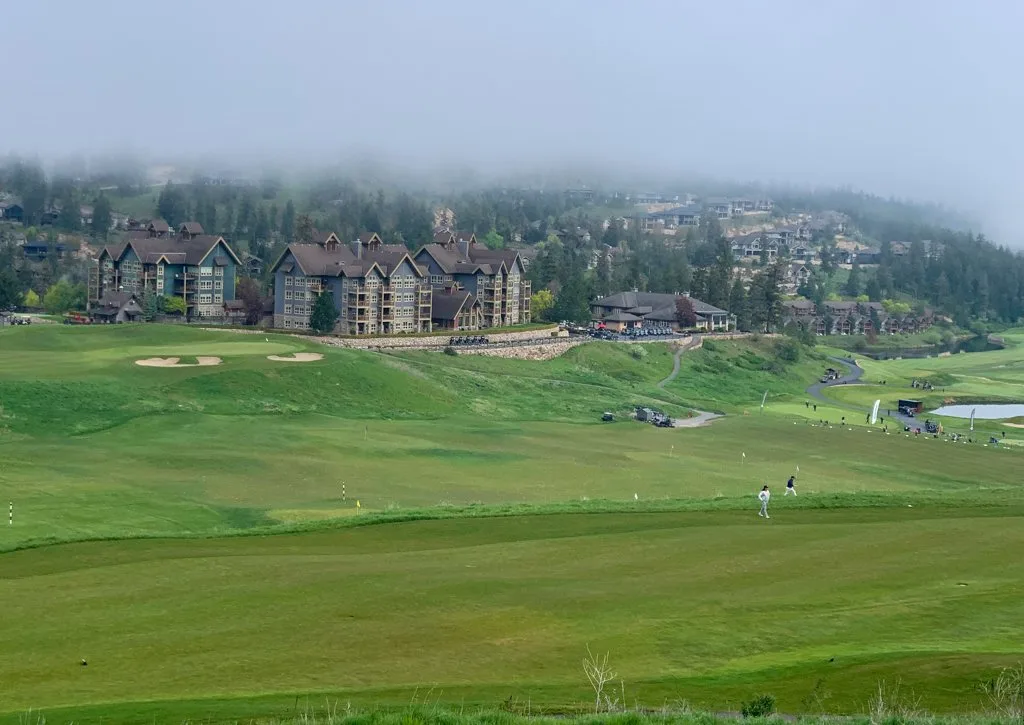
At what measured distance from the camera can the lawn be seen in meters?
25.2

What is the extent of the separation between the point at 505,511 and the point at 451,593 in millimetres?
12127

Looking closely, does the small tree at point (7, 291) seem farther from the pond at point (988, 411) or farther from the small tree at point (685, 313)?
the pond at point (988, 411)

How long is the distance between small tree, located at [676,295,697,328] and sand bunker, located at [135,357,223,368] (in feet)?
224

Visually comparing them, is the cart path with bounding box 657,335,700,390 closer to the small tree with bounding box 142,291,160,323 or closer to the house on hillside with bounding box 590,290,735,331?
the house on hillside with bounding box 590,290,735,331

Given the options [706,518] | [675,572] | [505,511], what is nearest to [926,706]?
[675,572]

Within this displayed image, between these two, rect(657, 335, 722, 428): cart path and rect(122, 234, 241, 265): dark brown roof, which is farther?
rect(122, 234, 241, 265): dark brown roof

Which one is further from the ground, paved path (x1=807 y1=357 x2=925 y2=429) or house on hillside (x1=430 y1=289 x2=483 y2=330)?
house on hillside (x1=430 y1=289 x2=483 y2=330)

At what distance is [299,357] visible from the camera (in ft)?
298

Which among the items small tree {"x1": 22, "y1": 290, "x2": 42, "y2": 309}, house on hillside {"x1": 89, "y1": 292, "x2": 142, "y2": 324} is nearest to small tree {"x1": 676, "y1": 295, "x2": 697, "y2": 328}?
house on hillside {"x1": 89, "y1": 292, "x2": 142, "y2": 324}

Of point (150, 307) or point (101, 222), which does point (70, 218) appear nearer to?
point (101, 222)

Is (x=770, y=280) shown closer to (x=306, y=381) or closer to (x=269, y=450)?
(x=306, y=381)

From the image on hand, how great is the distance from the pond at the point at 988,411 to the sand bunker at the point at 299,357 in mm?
47435

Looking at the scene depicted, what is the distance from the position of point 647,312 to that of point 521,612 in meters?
121

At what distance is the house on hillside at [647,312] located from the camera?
148 meters
